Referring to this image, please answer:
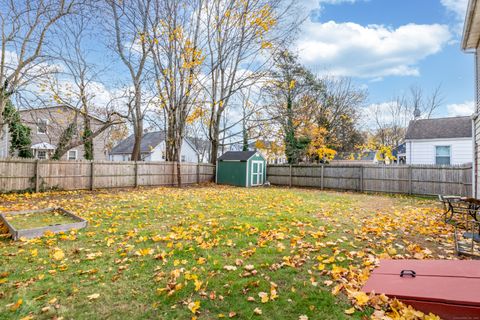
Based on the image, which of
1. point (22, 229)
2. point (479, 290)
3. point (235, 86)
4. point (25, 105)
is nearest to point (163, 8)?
point (235, 86)

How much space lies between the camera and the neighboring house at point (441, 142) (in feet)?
→ 48.9

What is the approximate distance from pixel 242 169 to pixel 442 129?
12.4 metres

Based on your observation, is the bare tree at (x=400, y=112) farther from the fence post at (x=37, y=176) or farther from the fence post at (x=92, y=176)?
the fence post at (x=37, y=176)

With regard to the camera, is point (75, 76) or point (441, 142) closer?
point (75, 76)

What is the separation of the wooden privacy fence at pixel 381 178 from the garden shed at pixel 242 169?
1.27 metres

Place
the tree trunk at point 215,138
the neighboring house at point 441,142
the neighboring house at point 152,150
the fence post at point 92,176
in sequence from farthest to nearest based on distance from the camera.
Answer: the neighboring house at point 152,150, the tree trunk at point 215,138, the neighboring house at point 441,142, the fence post at point 92,176

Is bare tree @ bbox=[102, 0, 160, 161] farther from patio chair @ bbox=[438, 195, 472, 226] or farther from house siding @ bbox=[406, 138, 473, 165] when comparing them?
house siding @ bbox=[406, 138, 473, 165]

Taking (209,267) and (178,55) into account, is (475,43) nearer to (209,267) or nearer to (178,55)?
(209,267)

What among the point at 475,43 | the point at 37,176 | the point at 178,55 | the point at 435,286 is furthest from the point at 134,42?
the point at 435,286

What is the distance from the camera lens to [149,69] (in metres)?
15.5

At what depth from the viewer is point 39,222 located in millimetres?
5473

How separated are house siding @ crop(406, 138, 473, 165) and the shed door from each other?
9.42 m

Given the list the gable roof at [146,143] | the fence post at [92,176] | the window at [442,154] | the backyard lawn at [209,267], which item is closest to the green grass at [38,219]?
the backyard lawn at [209,267]

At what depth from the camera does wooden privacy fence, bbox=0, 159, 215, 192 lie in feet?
34.0
